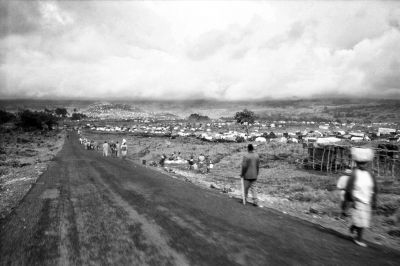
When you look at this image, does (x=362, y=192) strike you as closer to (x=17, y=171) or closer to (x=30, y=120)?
(x=17, y=171)

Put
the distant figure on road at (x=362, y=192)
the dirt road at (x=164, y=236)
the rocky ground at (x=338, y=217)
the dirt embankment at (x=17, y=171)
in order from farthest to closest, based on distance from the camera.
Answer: the dirt embankment at (x=17, y=171), the rocky ground at (x=338, y=217), the distant figure on road at (x=362, y=192), the dirt road at (x=164, y=236)

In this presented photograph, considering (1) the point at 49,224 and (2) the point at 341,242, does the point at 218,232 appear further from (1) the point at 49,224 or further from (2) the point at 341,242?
(1) the point at 49,224

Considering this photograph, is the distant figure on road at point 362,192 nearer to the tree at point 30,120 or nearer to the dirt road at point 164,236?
the dirt road at point 164,236

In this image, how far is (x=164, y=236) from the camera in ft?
22.3

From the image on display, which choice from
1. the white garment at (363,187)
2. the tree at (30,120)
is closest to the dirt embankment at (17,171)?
the white garment at (363,187)

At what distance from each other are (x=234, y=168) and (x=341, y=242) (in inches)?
830

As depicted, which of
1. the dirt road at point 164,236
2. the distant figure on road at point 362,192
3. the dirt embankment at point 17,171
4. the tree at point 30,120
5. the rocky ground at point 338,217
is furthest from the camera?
the tree at point 30,120

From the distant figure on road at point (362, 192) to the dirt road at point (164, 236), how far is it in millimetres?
506

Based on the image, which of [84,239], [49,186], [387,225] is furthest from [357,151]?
[49,186]

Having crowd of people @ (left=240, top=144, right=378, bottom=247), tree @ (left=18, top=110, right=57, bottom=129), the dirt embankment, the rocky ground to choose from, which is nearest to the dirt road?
crowd of people @ (left=240, top=144, right=378, bottom=247)

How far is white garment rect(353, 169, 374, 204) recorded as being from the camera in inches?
262

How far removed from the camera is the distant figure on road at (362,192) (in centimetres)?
662

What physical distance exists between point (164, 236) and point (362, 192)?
4326 mm

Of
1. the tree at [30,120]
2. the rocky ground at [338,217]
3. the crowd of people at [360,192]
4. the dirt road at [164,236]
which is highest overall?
the crowd of people at [360,192]
